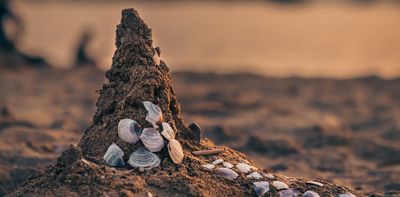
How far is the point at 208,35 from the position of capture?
65.1ft

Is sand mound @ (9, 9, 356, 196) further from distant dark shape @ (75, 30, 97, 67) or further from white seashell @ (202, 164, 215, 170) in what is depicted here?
distant dark shape @ (75, 30, 97, 67)

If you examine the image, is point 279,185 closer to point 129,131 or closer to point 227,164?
point 227,164

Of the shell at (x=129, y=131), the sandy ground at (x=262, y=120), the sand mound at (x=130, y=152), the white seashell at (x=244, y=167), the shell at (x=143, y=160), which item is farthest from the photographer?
the sandy ground at (x=262, y=120)

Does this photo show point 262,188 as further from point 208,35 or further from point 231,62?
point 208,35

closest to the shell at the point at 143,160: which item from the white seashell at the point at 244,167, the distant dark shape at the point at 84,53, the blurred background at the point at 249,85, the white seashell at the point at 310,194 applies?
the white seashell at the point at 244,167

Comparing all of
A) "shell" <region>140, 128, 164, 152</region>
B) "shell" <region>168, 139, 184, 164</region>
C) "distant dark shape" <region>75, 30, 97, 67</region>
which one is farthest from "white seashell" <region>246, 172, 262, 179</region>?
"distant dark shape" <region>75, 30, 97, 67</region>

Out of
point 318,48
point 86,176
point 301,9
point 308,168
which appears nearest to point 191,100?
point 308,168

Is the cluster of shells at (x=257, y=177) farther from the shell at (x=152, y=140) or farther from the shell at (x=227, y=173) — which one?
the shell at (x=152, y=140)

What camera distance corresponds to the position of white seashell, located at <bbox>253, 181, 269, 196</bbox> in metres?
4.71

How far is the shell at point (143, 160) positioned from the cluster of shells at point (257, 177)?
0.32 m

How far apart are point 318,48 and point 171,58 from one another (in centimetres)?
354

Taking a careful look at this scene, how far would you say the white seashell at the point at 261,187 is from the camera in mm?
4711

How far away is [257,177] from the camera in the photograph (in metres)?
4.86

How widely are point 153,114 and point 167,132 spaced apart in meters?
0.13
